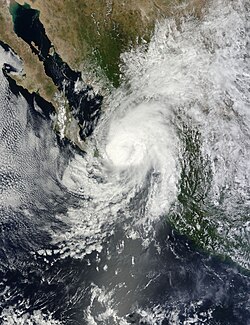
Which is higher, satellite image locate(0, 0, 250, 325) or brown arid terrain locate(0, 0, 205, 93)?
brown arid terrain locate(0, 0, 205, 93)

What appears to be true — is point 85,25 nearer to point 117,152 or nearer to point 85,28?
point 85,28

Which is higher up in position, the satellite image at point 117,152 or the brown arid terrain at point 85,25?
the brown arid terrain at point 85,25

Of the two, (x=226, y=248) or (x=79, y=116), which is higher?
(x=79, y=116)

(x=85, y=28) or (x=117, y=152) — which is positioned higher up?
(x=85, y=28)

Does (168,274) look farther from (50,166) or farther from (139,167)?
(50,166)

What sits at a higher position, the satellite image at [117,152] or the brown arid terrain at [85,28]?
the brown arid terrain at [85,28]

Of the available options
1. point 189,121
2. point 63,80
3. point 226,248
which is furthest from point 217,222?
point 63,80

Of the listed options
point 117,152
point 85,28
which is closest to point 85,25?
point 85,28

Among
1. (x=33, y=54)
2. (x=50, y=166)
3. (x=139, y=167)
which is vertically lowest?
(x=139, y=167)
